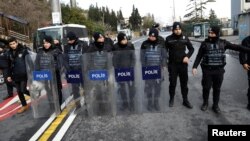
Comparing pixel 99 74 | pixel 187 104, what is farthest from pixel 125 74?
pixel 187 104

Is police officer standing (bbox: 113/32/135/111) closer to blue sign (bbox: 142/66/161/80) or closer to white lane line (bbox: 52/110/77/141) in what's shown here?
blue sign (bbox: 142/66/161/80)

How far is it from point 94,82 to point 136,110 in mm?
1034

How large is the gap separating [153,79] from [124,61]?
69cm

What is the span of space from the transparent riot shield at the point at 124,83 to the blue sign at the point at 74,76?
0.84m

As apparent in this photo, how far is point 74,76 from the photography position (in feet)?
22.3

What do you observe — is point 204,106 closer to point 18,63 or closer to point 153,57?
point 153,57

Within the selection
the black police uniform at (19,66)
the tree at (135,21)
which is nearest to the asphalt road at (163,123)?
the black police uniform at (19,66)

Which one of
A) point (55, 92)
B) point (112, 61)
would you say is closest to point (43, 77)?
point (55, 92)

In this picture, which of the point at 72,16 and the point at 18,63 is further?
the point at 72,16

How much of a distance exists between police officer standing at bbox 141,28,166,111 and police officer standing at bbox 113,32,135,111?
0.86ft

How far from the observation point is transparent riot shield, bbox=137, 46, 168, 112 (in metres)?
6.36

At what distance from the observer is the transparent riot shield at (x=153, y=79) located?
20.9 ft

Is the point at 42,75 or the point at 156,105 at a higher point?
the point at 42,75

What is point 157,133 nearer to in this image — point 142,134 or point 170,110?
point 142,134
